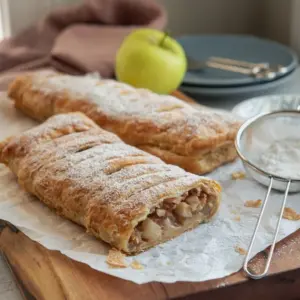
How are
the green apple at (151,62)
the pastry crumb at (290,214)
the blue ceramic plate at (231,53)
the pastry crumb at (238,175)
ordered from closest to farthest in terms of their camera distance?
the pastry crumb at (290,214) < the pastry crumb at (238,175) < the green apple at (151,62) < the blue ceramic plate at (231,53)

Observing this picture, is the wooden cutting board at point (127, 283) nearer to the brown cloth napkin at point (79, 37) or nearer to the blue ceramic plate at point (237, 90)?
the blue ceramic plate at point (237, 90)

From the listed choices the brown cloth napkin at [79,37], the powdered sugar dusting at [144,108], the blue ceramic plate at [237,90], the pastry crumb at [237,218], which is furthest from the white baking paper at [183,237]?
the brown cloth napkin at [79,37]

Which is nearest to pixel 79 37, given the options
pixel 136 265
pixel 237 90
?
pixel 237 90

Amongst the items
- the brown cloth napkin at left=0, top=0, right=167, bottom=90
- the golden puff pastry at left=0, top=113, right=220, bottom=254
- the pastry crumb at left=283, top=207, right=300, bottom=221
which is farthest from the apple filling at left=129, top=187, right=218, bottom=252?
the brown cloth napkin at left=0, top=0, right=167, bottom=90

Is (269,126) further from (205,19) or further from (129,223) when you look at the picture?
(205,19)

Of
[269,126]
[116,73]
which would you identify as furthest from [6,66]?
[269,126]

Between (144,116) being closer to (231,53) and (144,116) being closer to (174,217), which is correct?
(174,217)

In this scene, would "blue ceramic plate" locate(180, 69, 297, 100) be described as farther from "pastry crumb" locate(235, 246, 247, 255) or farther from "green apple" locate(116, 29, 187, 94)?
"pastry crumb" locate(235, 246, 247, 255)
